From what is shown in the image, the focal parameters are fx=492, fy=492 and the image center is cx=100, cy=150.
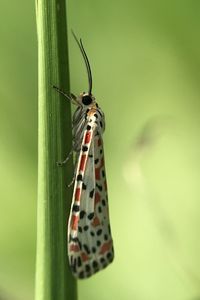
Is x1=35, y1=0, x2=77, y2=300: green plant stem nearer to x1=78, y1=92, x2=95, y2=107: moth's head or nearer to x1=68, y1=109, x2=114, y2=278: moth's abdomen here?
x1=68, y1=109, x2=114, y2=278: moth's abdomen

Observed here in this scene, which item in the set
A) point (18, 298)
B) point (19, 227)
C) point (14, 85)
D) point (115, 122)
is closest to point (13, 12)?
point (14, 85)

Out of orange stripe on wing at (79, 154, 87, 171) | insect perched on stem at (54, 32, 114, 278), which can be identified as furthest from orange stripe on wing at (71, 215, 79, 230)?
orange stripe on wing at (79, 154, 87, 171)

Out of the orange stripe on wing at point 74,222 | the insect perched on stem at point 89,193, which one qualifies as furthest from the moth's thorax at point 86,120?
the orange stripe on wing at point 74,222

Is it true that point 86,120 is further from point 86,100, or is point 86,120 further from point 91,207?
point 91,207

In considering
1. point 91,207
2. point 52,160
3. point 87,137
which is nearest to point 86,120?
point 87,137

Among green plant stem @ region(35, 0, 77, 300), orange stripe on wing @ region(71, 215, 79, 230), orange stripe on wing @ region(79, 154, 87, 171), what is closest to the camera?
green plant stem @ region(35, 0, 77, 300)
